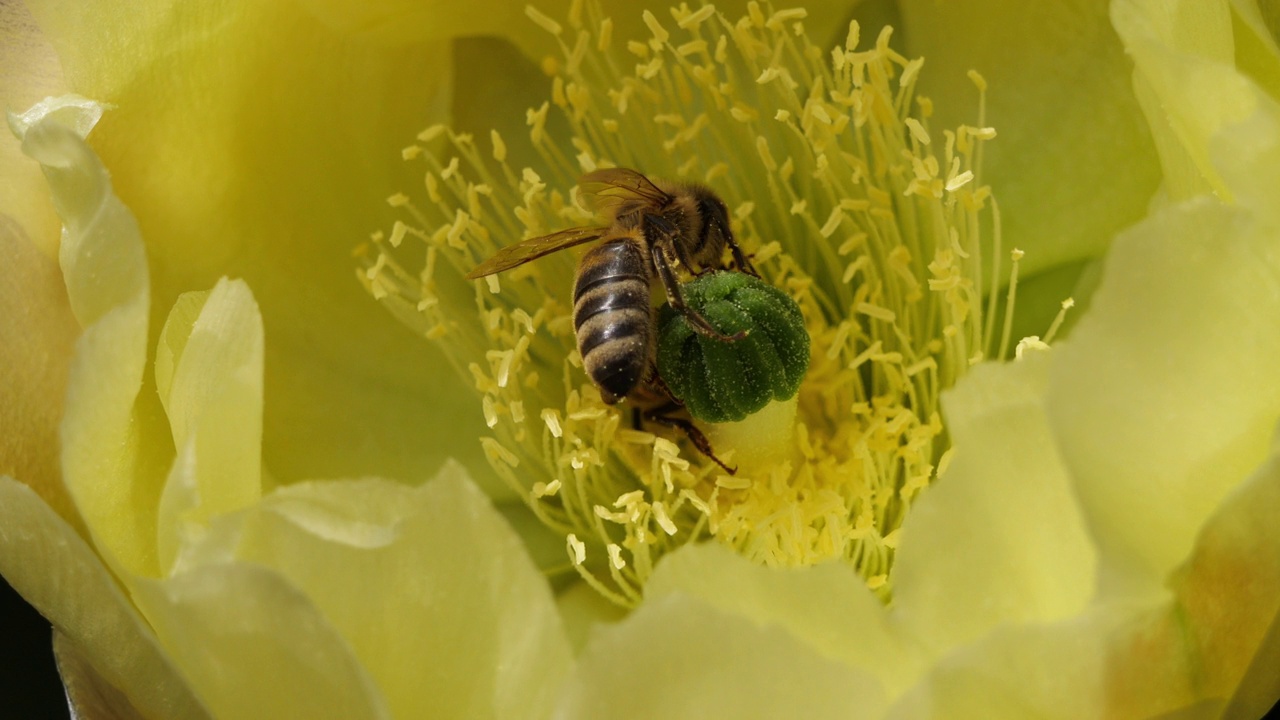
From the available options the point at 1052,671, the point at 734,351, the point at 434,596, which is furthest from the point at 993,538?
the point at 734,351

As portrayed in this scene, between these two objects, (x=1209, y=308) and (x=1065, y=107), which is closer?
(x=1209, y=308)

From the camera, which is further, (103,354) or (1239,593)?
(103,354)

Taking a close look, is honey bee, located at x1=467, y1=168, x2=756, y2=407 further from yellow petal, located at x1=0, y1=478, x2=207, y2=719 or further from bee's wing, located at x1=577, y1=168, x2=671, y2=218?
yellow petal, located at x1=0, y1=478, x2=207, y2=719

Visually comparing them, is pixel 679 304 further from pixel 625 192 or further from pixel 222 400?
pixel 222 400

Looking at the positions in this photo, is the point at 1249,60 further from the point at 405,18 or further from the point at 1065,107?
the point at 405,18

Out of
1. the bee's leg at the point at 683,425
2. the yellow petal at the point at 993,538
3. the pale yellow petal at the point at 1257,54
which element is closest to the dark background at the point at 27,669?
the bee's leg at the point at 683,425

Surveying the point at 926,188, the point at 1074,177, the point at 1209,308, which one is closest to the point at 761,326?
the point at 926,188
